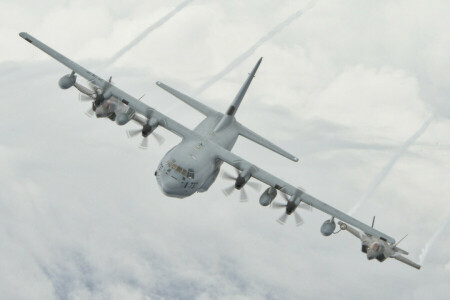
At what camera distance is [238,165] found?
2574 inches

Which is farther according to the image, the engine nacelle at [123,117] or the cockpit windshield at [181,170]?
the engine nacelle at [123,117]

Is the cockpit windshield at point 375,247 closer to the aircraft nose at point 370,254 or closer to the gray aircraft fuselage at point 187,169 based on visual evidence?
the aircraft nose at point 370,254

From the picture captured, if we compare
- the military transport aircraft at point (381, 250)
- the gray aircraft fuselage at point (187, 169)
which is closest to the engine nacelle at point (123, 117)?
the gray aircraft fuselage at point (187, 169)

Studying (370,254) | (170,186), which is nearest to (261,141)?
(170,186)

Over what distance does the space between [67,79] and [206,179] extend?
2046 centimetres

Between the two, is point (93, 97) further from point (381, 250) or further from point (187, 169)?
point (381, 250)

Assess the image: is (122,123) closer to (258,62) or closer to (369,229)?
(258,62)

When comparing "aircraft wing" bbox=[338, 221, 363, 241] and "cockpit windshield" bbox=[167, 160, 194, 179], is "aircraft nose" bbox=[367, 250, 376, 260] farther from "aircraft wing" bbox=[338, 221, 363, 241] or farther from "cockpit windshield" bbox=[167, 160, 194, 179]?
"cockpit windshield" bbox=[167, 160, 194, 179]

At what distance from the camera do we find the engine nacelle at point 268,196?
6431cm

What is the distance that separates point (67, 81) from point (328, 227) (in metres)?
33.8

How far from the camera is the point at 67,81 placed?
69188mm

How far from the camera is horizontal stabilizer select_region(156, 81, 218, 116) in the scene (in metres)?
73.3

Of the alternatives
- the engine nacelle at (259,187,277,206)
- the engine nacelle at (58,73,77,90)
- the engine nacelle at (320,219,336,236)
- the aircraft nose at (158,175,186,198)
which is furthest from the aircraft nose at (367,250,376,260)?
the engine nacelle at (58,73,77,90)

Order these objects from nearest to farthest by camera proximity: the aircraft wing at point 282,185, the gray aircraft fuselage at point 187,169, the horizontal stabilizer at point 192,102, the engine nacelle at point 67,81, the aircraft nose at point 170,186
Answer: the aircraft nose at point 170,186 → the gray aircraft fuselage at point 187,169 → the aircraft wing at point 282,185 → the engine nacelle at point 67,81 → the horizontal stabilizer at point 192,102
